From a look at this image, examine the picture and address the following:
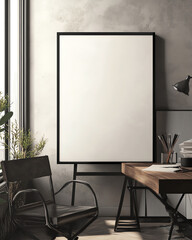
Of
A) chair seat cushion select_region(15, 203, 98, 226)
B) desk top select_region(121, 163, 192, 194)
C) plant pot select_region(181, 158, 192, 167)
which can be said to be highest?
plant pot select_region(181, 158, 192, 167)

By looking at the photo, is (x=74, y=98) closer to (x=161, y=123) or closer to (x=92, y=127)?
(x=92, y=127)

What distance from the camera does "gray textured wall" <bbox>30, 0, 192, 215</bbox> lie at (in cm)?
476

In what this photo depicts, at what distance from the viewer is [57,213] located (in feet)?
10.1

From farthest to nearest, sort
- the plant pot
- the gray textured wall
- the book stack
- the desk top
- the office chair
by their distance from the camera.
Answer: the gray textured wall < the book stack < the plant pot < the office chair < the desk top

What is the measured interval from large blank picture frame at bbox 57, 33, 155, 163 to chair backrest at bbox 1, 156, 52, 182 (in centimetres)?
88

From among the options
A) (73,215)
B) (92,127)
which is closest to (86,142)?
(92,127)

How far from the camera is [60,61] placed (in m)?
4.57

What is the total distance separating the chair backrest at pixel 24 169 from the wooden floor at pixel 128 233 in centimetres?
84

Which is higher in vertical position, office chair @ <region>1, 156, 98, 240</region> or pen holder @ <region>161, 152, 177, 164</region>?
pen holder @ <region>161, 152, 177, 164</region>

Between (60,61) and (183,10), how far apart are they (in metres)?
1.74

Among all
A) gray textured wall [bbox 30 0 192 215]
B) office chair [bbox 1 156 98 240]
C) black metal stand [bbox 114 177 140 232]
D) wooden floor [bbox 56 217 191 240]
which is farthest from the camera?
gray textured wall [bbox 30 0 192 215]

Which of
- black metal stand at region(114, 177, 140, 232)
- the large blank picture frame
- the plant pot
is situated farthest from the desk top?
the large blank picture frame

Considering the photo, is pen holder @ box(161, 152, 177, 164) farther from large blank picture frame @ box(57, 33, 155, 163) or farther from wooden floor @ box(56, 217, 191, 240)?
wooden floor @ box(56, 217, 191, 240)

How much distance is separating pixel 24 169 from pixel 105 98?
1583mm
